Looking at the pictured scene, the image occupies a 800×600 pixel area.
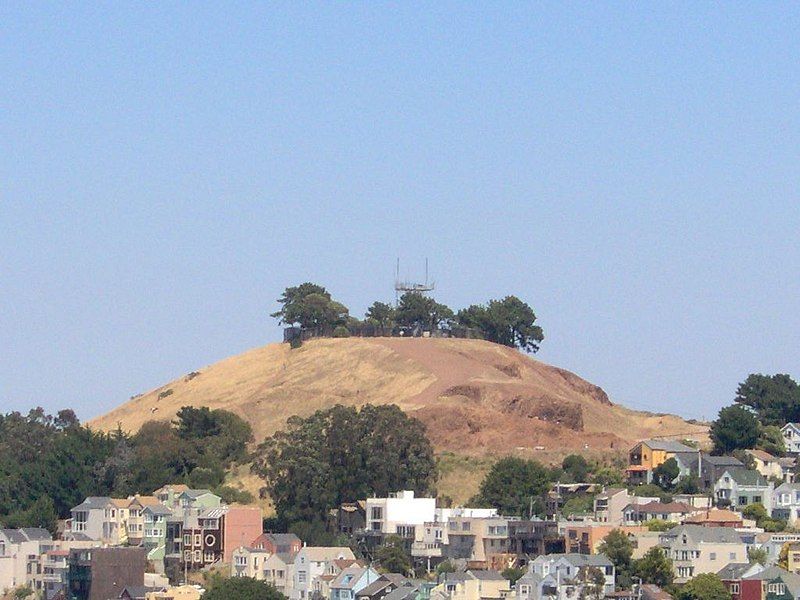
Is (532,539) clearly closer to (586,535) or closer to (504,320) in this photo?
(586,535)

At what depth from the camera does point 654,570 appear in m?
109

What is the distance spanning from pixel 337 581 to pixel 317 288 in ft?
193

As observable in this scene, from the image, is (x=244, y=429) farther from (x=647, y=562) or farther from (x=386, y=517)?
(x=647, y=562)

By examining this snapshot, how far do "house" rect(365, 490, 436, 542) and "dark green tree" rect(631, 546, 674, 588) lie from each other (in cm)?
1784

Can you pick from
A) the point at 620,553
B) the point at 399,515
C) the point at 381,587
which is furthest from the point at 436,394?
the point at 620,553

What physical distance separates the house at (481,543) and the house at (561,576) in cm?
763

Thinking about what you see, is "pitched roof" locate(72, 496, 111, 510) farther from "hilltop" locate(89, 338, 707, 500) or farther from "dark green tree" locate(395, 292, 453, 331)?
"dark green tree" locate(395, 292, 453, 331)

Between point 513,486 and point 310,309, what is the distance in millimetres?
48898

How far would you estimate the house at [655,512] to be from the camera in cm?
11912

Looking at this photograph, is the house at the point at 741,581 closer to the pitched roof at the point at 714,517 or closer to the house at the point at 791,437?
the pitched roof at the point at 714,517

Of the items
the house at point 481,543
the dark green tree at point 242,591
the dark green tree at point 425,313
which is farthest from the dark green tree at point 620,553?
the dark green tree at point 425,313

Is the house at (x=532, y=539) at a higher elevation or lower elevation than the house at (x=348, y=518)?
lower

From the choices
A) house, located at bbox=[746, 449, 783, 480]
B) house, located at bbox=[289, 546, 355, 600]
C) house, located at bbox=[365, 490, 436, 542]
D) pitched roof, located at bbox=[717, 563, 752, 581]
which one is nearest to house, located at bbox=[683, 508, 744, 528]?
pitched roof, located at bbox=[717, 563, 752, 581]

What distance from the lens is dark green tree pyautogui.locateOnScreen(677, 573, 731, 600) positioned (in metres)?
105
